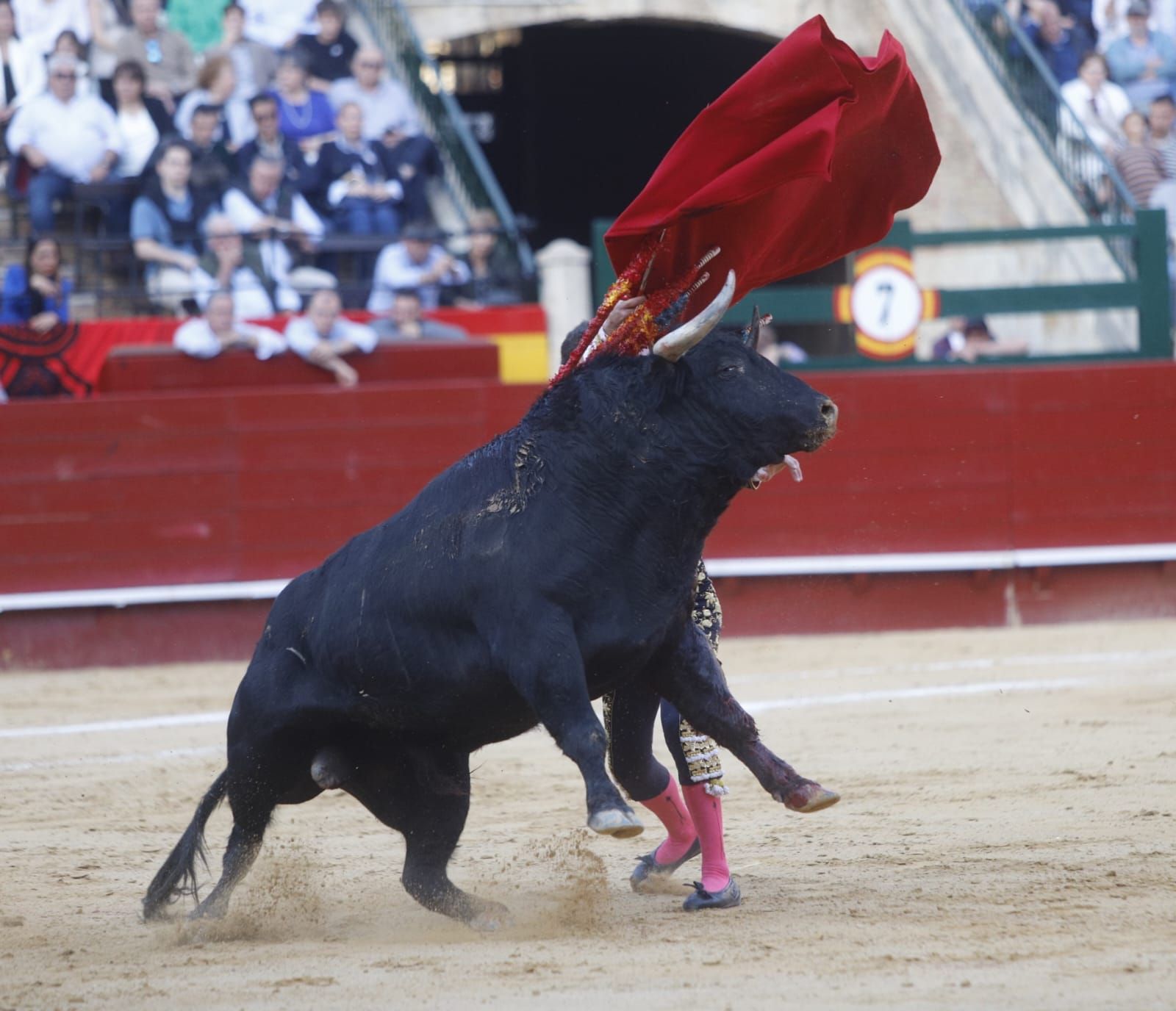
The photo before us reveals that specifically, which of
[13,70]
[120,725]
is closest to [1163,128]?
[13,70]

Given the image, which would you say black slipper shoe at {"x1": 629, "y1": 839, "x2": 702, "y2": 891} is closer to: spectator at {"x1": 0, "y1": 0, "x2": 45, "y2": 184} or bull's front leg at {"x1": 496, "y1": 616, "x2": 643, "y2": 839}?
bull's front leg at {"x1": 496, "y1": 616, "x2": 643, "y2": 839}

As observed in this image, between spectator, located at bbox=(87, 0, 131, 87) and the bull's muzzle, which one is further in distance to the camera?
spectator, located at bbox=(87, 0, 131, 87)

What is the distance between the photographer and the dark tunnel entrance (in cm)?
1354

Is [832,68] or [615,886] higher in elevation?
[832,68]

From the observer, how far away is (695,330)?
335 cm

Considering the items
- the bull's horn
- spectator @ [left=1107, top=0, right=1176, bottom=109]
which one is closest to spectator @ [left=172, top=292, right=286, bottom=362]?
the bull's horn

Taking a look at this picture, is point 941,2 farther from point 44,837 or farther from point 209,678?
point 44,837

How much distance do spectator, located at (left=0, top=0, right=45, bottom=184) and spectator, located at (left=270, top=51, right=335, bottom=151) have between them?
1270mm

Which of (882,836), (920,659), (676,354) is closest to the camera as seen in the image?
(676,354)

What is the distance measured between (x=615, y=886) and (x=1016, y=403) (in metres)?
5.22

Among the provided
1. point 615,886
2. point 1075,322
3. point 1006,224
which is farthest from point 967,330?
point 615,886

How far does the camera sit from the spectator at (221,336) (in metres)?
8.55

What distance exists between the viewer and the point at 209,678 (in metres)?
8.07

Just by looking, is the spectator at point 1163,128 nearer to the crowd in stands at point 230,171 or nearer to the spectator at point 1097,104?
the spectator at point 1097,104
